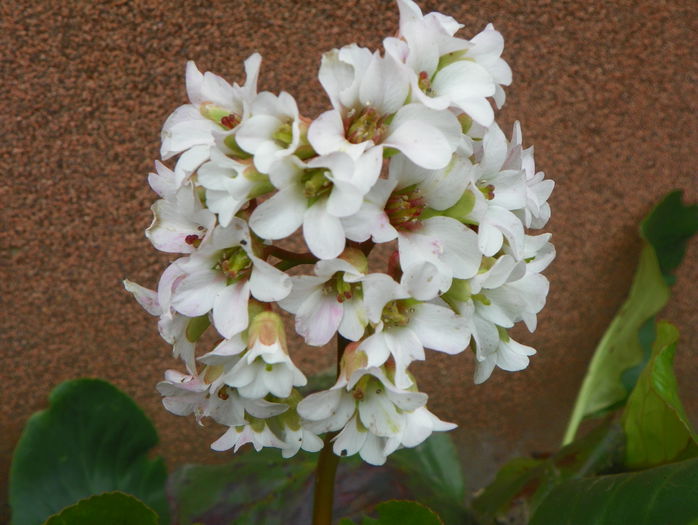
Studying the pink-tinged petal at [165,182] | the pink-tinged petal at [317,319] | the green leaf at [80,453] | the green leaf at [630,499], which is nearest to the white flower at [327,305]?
the pink-tinged petal at [317,319]

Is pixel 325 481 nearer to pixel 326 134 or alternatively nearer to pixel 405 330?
pixel 405 330

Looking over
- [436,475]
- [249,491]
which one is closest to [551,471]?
[436,475]

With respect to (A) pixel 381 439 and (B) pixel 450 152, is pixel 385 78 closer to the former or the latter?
(B) pixel 450 152

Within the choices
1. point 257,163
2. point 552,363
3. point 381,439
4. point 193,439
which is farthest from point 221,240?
point 552,363

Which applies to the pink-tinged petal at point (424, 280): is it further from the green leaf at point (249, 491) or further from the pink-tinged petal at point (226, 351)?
the green leaf at point (249, 491)

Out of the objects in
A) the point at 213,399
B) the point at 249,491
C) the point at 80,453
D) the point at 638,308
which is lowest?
the point at 80,453
